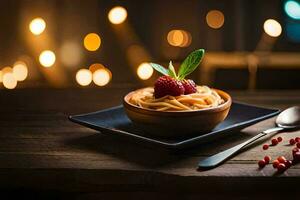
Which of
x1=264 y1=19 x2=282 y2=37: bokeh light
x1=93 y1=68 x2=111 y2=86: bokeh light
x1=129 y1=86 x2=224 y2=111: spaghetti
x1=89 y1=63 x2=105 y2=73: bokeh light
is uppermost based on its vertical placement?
x1=264 y1=19 x2=282 y2=37: bokeh light

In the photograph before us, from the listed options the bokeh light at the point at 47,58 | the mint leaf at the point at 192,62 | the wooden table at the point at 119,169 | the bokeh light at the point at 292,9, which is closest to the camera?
the wooden table at the point at 119,169

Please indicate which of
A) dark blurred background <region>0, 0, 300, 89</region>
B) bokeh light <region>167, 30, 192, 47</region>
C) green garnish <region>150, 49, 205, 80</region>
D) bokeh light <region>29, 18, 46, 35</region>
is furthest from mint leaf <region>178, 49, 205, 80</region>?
bokeh light <region>29, 18, 46, 35</region>

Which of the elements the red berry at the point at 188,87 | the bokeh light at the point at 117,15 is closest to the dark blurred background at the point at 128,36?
the bokeh light at the point at 117,15

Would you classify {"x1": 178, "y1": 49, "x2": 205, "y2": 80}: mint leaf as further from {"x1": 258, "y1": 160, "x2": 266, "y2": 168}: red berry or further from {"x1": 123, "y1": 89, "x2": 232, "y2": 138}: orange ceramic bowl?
{"x1": 258, "y1": 160, "x2": 266, "y2": 168}: red berry

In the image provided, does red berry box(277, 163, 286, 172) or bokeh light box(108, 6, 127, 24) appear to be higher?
bokeh light box(108, 6, 127, 24)

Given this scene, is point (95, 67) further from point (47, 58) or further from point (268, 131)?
point (268, 131)

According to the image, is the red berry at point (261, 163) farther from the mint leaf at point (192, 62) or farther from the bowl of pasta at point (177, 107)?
the mint leaf at point (192, 62)

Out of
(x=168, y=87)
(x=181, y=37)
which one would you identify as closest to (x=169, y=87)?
(x=168, y=87)

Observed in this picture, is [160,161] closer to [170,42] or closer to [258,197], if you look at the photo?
[258,197]
